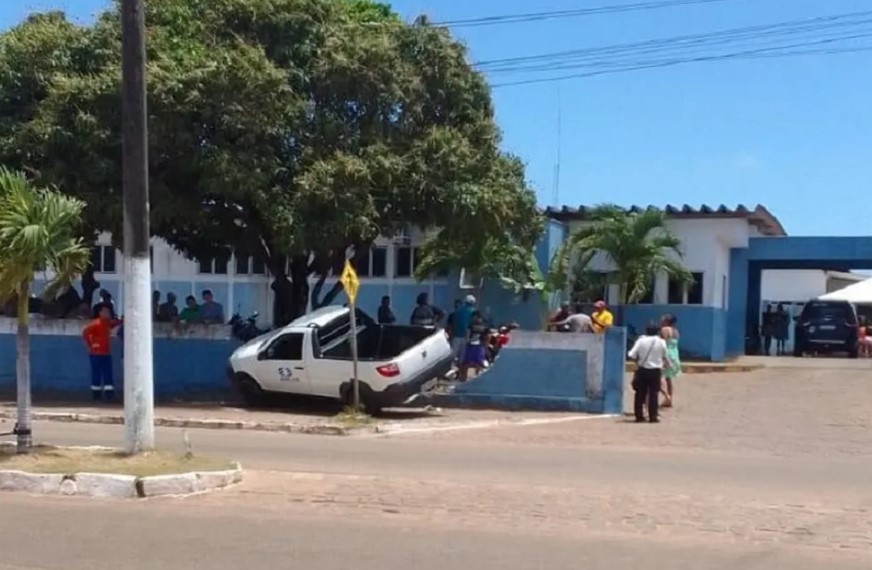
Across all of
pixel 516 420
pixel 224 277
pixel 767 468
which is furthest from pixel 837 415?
pixel 224 277

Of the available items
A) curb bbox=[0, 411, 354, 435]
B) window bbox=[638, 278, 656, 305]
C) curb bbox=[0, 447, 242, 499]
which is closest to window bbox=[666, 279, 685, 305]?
window bbox=[638, 278, 656, 305]

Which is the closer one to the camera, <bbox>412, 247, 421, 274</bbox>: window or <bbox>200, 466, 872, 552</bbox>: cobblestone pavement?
<bbox>200, 466, 872, 552</bbox>: cobblestone pavement

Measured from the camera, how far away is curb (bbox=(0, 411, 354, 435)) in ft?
63.7

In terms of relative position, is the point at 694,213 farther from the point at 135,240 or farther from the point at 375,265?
the point at 135,240

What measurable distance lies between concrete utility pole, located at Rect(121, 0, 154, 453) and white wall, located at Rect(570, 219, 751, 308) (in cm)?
2245

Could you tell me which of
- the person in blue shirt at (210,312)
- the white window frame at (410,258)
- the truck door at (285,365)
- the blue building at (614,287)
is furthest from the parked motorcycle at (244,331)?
the white window frame at (410,258)

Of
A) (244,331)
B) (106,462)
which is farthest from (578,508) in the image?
(244,331)

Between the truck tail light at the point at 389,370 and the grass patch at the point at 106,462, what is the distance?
743cm

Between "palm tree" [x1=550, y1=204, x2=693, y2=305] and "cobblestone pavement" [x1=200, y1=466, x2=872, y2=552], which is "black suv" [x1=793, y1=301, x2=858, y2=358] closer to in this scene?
"palm tree" [x1=550, y1=204, x2=693, y2=305]

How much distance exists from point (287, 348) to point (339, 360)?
1.12 m

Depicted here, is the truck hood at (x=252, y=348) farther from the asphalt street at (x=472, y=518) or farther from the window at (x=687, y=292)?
the window at (x=687, y=292)

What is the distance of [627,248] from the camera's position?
32594mm

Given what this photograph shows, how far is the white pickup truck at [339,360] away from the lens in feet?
68.7

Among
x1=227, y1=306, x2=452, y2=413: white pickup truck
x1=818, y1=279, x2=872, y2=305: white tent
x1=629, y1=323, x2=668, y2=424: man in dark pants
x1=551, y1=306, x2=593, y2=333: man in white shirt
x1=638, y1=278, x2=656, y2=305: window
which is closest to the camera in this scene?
x1=629, y1=323, x2=668, y2=424: man in dark pants
